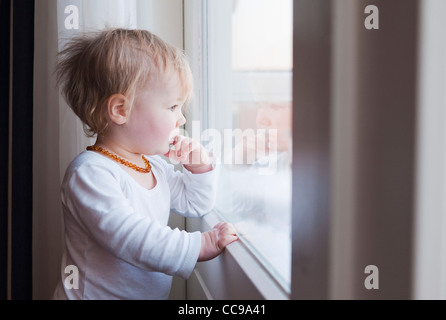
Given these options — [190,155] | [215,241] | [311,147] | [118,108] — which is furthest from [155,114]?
[311,147]

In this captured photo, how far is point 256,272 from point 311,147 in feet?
1.04

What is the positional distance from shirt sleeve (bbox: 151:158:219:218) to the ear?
0.76 feet

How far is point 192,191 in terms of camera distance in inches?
40.6

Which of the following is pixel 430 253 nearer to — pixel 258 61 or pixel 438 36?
pixel 438 36

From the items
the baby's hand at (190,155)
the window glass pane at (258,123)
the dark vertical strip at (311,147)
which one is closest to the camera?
the dark vertical strip at (311,147)

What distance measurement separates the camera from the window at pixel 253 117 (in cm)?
73

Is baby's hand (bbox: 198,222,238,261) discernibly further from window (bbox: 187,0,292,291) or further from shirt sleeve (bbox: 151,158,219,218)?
shirt sleeve (bbox: 151,158,219,218)

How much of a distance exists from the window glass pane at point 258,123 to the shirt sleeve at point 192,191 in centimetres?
7

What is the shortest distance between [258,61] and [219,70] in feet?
1.02

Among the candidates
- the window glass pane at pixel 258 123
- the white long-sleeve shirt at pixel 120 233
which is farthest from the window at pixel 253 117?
the white long-sleeve shirt at pixel 120 233
